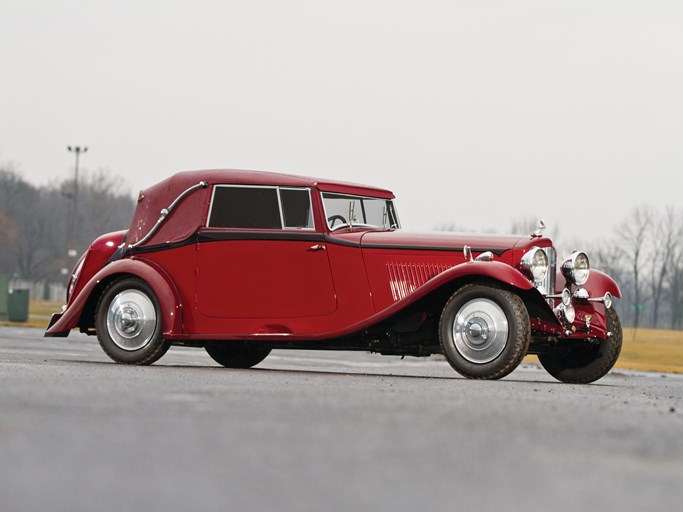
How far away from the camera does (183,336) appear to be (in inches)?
411

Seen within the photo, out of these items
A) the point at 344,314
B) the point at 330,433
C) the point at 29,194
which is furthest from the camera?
the point at 29,194

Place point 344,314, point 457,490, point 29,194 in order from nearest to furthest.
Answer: point 457,490
point 344,314
point 29,194

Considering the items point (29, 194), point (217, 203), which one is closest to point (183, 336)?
point (217, 203)

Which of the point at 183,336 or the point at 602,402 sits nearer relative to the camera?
the point at 602,402

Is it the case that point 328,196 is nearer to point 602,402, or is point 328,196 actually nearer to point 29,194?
point 602,402

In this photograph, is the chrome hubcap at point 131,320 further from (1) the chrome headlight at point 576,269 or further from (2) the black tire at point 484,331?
(1) the chrome headlight at point 576,269

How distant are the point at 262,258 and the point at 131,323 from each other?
1.51m

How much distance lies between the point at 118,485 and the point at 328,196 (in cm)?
744

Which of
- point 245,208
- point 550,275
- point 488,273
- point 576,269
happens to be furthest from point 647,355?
point 488,273

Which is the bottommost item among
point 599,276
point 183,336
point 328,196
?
point 183,336

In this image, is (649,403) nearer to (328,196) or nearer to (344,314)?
(344,314)

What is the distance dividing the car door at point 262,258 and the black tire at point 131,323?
511 millimetres

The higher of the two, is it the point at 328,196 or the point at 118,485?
the point at 328,196

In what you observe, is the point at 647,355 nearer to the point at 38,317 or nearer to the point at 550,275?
the point at 38,317
